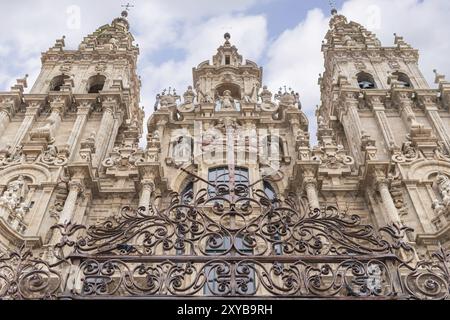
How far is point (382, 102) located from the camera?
1956 cm

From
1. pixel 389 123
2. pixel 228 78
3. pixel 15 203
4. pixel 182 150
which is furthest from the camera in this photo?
pixel 228 78

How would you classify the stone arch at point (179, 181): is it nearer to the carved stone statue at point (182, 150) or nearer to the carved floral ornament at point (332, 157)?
the carved stone statue at point (182, 150)

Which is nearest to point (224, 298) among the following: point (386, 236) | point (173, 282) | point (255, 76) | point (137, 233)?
point (173, 282)

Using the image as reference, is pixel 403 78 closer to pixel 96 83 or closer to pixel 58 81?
pixel 96 83

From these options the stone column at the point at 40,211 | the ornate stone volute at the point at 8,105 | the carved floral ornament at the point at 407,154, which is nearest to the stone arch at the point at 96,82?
the ornate stone volute at the point at 8,105

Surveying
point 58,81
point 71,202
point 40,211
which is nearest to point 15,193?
point 40,211

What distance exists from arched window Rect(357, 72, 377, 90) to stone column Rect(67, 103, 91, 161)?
12.9 meters

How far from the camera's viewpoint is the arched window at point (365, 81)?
2208 centimetres

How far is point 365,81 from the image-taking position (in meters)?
22.5

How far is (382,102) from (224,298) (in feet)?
49.5

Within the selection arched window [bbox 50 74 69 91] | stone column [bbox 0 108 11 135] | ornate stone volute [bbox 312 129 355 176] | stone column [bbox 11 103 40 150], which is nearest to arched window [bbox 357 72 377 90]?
ornate stone volute [bbox 312 129 355 176]

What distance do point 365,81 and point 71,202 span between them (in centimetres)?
1546

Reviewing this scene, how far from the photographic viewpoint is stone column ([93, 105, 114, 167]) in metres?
16.7

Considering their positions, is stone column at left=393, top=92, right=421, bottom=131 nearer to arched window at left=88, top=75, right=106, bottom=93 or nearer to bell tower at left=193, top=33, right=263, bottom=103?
bell tower at left=193, top=33, right=263, bottom=103
